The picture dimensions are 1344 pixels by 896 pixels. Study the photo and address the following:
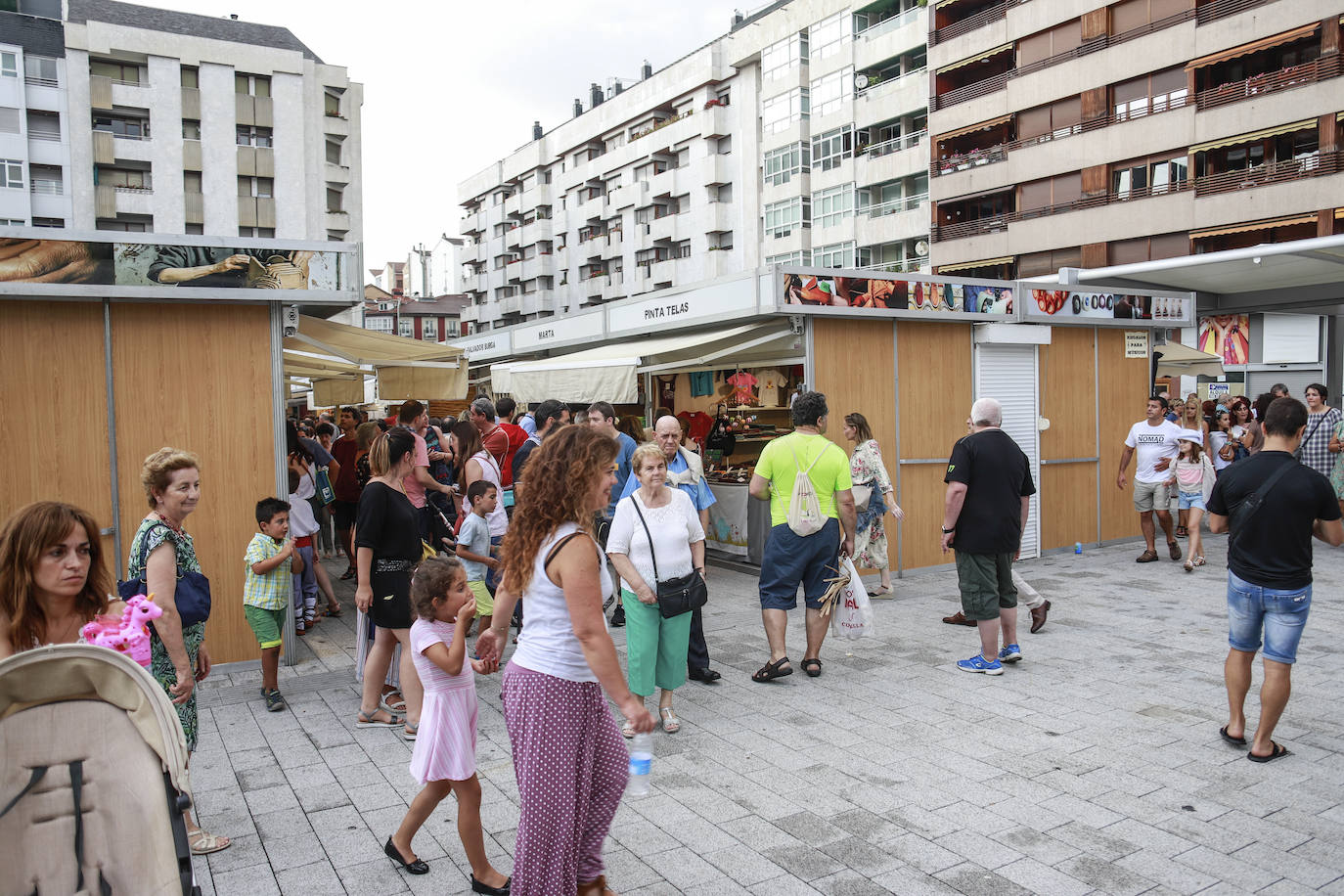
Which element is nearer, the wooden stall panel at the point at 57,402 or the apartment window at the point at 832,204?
the wooden stall panel at the point at 57,402

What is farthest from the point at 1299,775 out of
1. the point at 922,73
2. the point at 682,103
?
the point at 682,103

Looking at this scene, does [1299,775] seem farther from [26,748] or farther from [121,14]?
[121,14]

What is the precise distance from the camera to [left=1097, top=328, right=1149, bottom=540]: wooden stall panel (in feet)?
38.4

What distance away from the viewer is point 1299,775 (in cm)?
443

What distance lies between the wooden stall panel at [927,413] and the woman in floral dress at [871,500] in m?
0.93

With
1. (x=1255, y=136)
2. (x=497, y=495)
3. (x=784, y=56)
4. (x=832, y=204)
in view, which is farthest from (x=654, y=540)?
(x=784, y=56)

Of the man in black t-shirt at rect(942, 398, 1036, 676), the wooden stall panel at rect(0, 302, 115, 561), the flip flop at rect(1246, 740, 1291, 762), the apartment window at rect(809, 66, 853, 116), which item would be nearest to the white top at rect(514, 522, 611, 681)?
the flip flop at rect(1246, 740, 1291, 762)

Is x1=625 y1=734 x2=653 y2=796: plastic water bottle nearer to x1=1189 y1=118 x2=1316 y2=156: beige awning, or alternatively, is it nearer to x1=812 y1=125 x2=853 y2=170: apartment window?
x1=1189 y1=118 x2=1316 y2=156: beige awning

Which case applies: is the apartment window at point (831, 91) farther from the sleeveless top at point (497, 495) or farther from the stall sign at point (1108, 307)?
Answer: the sleeveless top at point (497, 495)

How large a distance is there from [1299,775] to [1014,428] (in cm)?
652

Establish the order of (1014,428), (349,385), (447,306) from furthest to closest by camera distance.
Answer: (447,306) < (349,385) < (1014,428)

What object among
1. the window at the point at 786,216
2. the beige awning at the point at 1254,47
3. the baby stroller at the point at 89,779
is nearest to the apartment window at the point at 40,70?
the window at the point at 786,216

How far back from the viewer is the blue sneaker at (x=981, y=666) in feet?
20.6

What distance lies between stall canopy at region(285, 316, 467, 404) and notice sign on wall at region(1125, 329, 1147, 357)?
28.0ft
